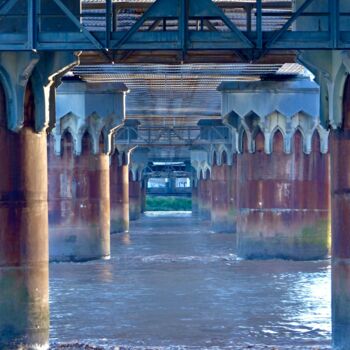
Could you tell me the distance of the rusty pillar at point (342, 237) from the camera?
16391 mm

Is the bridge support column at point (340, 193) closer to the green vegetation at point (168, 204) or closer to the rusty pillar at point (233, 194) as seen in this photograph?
the rusty pillar at point (233, 194)

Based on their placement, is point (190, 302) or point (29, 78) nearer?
point (29, 78)

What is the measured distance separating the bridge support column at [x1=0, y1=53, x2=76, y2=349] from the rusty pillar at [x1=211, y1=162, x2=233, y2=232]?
43.5 meters

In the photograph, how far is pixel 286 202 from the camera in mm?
37156

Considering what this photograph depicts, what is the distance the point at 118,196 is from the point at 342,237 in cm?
4578

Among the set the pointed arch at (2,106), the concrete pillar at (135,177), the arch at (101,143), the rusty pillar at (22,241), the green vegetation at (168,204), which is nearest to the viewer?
the rusty pillar at (22,241)

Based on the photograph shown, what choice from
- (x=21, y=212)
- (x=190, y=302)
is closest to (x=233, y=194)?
(x=190, y=302)

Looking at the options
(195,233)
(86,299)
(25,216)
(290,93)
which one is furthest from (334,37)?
(195,233)

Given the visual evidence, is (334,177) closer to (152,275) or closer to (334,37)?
(334,37)

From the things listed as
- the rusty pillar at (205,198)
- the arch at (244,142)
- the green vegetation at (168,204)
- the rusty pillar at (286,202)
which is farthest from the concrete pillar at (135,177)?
the rusty pillar at (286,202)

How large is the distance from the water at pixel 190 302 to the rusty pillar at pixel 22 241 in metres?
1.82

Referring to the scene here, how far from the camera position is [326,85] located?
683 inches

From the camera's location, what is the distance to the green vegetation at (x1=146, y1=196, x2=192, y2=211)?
13675 centimetres

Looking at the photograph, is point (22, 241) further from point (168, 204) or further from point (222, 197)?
point (168, 204)
